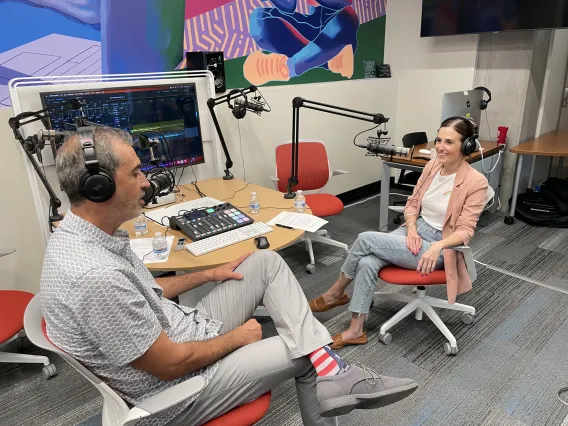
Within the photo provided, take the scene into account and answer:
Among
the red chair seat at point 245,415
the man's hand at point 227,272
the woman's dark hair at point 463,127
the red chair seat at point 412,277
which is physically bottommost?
the red chair seat at point 412,277

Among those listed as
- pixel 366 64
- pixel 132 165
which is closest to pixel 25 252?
pixel 132 165

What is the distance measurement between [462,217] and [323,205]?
3.63 ft

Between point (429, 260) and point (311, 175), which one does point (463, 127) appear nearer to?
point (429, 260)

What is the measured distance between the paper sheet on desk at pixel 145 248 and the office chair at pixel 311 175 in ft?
4.49

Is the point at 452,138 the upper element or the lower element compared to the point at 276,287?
upper

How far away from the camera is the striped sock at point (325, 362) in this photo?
4.40ft

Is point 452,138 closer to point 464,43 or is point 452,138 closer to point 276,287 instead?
point 276,287

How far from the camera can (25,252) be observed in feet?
7.88

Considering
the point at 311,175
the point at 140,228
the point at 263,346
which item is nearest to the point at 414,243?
the point at 263,346

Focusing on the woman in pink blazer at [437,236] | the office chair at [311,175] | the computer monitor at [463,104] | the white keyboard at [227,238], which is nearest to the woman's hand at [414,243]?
the woman in pink blazer at [437,236]

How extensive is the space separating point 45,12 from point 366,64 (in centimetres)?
301

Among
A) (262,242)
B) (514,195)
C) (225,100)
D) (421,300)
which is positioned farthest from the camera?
(514,195)

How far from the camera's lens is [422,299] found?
92.4 inches

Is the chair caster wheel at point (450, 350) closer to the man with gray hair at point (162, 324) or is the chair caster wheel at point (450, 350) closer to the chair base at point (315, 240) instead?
the man with gray hair at point (162, 324)
